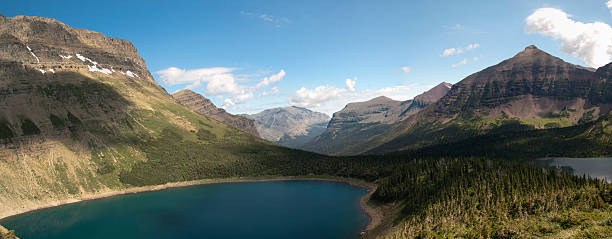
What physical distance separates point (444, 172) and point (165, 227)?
5957 inches

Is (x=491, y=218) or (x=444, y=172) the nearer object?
(x=491, y=218)

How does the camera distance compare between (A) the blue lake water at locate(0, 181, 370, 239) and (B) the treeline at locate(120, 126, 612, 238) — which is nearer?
(B) the treeline at locate(120, 126, 612, 238)

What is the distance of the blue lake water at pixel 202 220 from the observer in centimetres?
13925

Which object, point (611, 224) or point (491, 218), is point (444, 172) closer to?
point (491, 218)

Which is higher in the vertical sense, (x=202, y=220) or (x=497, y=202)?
(x=497, y=202)

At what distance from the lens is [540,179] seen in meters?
130

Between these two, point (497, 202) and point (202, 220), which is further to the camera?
point (202, 220)

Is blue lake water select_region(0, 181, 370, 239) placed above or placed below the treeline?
below

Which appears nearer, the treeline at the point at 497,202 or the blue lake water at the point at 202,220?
the treeline at the point at 497,202

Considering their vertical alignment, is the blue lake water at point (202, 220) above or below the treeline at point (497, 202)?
below

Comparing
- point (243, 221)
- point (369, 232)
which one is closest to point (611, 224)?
point (369, 232)

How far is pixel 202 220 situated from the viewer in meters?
161

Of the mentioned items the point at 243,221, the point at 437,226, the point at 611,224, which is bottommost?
the point at 243,221

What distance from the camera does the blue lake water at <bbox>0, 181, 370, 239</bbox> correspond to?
457 feet
